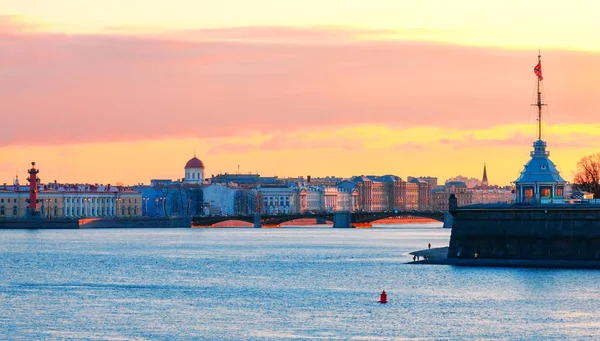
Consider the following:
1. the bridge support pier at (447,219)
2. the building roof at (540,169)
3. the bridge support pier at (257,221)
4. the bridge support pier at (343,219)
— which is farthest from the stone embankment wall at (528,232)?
the bridge support pier at (257,221)

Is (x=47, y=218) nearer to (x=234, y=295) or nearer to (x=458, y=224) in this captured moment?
(x=458, y=224)

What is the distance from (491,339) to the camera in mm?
43406

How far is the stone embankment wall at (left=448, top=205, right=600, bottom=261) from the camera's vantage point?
66.7m

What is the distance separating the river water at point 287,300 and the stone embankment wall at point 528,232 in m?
1.95

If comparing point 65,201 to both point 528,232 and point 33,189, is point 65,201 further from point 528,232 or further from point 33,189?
point 528,232

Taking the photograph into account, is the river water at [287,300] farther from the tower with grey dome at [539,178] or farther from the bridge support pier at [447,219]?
the bridge support pier at [447,219]

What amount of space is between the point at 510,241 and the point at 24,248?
42.2m

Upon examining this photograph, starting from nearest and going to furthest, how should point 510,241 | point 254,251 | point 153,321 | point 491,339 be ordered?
point 491,339 < point 153,321 < point 510,241 < point 254,251

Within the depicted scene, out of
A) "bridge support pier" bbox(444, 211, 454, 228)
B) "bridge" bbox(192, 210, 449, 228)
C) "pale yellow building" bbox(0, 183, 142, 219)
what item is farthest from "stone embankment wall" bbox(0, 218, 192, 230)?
"bridge support pier" bbox(444, 211, 454, 228)

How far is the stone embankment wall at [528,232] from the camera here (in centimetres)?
6669

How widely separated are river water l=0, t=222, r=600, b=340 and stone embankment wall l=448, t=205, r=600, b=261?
6.38 feet

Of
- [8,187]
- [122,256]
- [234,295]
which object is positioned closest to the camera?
[234,295]

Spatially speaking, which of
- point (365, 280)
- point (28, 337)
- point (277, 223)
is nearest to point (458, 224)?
point (365, 280)

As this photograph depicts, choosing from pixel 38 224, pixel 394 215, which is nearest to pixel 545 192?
pixel 394 215
